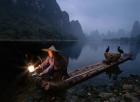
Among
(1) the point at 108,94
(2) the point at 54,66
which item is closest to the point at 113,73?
(1) the point at 108,94

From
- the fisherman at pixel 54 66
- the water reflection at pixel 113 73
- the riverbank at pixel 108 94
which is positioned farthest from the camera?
the water reflection at pixel 113 73

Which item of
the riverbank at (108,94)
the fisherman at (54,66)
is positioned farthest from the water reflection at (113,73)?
the fisherman at (54,66)

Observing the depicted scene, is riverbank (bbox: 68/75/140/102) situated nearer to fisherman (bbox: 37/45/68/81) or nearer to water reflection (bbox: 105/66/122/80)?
fisherman (bbox: 37/45/68/81)

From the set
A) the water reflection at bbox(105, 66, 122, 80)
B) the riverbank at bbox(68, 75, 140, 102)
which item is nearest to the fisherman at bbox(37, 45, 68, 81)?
the riverbank at bbox(68, 75, 140, 102)

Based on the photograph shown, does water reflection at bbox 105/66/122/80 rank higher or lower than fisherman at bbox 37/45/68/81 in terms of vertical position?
lower

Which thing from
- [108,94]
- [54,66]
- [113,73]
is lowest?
[113,73]

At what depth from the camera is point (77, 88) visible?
18.5m

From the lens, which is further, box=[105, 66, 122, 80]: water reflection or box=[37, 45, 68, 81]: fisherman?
box=[105, 66, 122, 80]: water reflection

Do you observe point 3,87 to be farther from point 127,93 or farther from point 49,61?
point 127,93

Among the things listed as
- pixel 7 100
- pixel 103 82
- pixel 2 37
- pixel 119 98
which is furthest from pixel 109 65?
pixel 2 37

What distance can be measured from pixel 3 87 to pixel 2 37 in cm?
9935

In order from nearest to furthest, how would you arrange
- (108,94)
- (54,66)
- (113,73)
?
(54,66), (108,94), (113,73)

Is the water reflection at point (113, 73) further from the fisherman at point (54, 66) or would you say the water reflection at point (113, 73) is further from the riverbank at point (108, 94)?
the fisherman at point (54, 66)

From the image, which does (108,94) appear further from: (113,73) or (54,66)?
(113,73)
